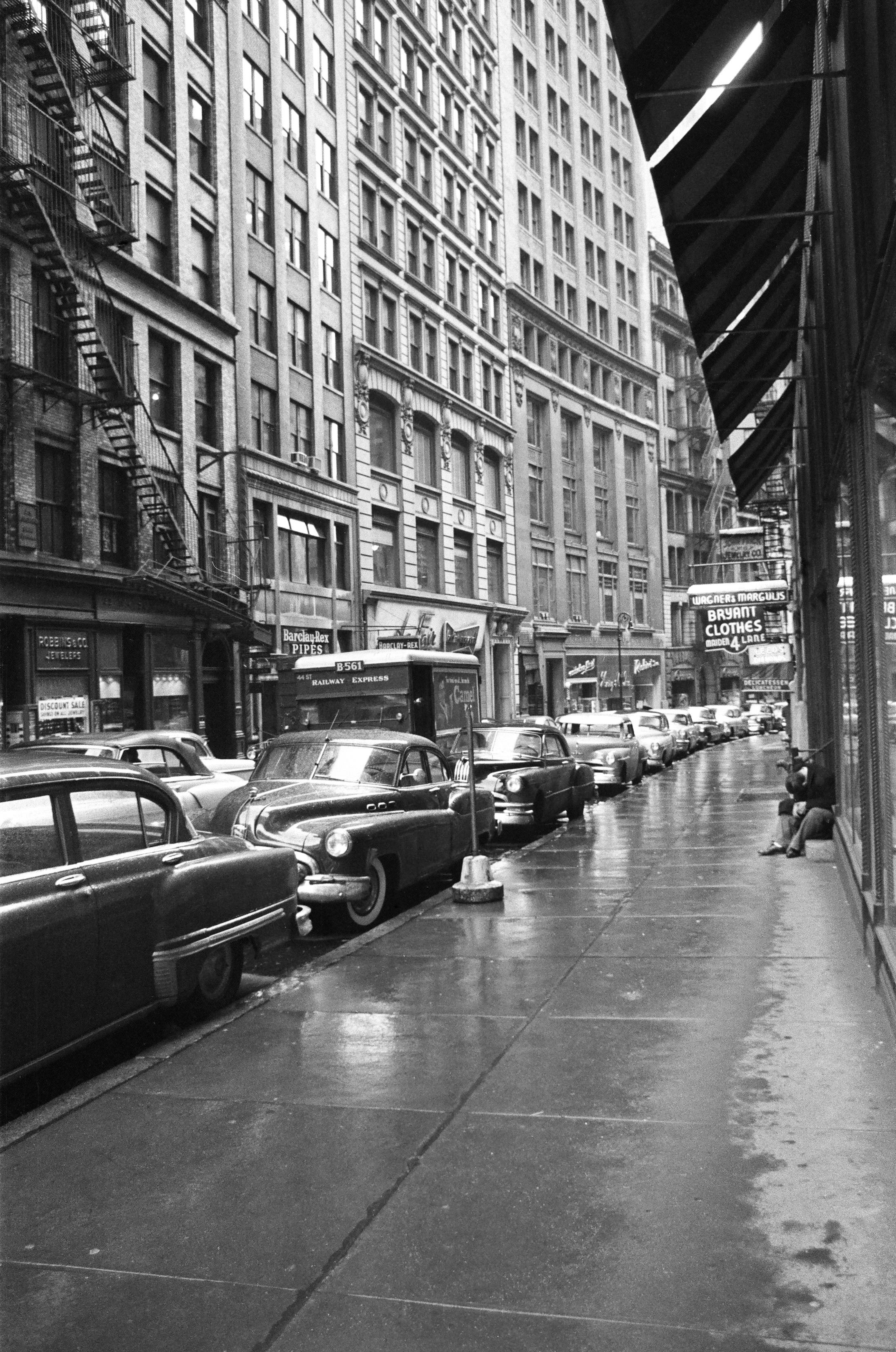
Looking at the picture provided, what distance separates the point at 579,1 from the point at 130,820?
72.6m

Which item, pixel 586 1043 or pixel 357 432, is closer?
pixel 586 1043

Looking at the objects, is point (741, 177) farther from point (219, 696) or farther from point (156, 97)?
point (156, 97)

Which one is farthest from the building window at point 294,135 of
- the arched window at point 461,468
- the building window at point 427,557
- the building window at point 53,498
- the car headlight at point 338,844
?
the car headlight at point 338,844

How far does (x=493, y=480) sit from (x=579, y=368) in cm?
1386

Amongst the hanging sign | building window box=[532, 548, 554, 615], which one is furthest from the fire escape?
building window box=[532, 548, 554, 615]

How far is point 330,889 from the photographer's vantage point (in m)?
10.1

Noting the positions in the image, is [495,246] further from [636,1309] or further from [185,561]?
[636,1309]

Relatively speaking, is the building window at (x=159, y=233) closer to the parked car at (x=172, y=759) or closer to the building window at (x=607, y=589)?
the parked car at (x=172, y=759)

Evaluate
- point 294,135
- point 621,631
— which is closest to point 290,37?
point 294,135

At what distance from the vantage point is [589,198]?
66.4 meters

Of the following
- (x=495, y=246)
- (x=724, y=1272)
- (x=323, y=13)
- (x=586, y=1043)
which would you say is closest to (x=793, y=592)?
(x=586, y=1043)

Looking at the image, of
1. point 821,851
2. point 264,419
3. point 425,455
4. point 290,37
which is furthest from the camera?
point 425,455

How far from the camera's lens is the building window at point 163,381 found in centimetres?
2934

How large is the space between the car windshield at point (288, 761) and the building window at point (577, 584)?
5007cm
